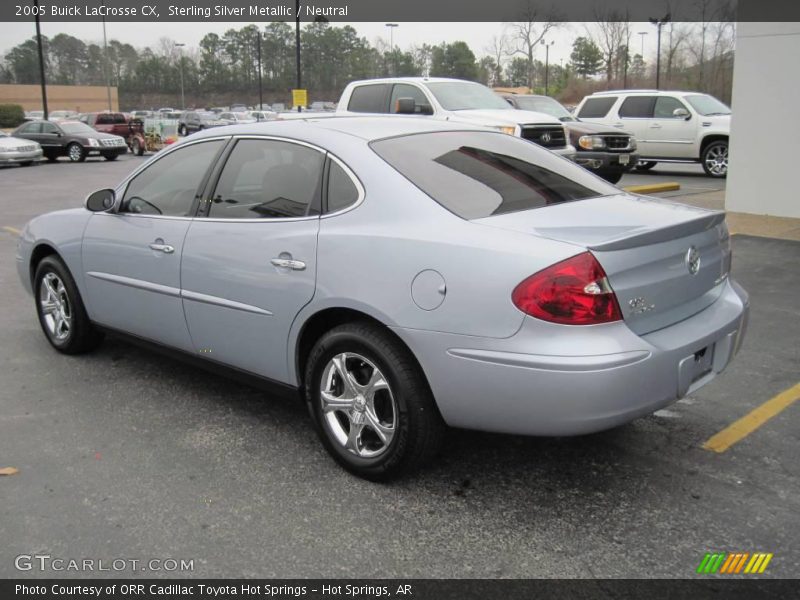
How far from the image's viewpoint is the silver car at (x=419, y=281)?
9.79ft

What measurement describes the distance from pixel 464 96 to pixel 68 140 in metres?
19.7

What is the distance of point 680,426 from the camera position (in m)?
4.11

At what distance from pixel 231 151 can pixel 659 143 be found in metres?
15.7

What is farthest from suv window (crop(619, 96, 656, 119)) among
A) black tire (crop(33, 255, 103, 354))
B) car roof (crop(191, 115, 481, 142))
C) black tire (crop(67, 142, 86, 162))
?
black tire (crop(67, 142, 86, 162))

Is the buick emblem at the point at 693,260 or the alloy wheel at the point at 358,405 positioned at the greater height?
the buick emblem at the point at 693,260

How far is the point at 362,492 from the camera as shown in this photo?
3443mm

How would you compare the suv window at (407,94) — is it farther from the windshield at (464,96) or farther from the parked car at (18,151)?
the parked car at (18,151)

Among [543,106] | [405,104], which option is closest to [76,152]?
[543,106]

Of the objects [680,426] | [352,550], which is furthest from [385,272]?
[680,426]

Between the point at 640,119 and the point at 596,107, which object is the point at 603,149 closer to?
the point at 640,119

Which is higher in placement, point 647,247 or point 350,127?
point 350,127

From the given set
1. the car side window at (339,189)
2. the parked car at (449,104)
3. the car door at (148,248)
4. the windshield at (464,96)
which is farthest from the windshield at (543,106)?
the car side window at (339,189)

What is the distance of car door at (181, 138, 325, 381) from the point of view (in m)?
3.69

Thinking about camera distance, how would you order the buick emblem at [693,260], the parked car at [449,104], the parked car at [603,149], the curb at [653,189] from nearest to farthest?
the buick emblem at [693,260] → the parked car at [449,104] → the curb at [653,189] → the parked car at [603,149]
